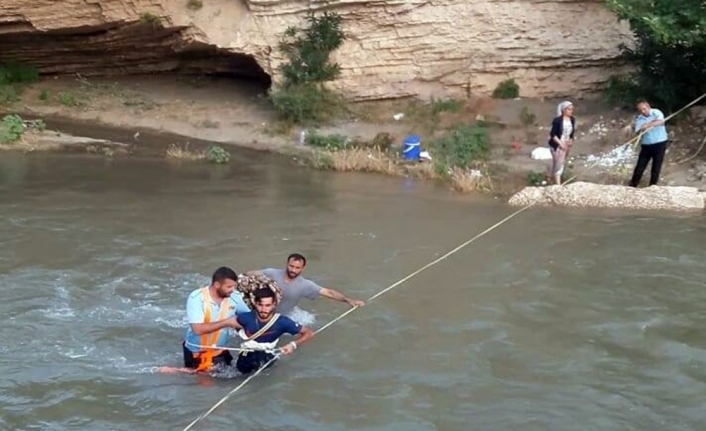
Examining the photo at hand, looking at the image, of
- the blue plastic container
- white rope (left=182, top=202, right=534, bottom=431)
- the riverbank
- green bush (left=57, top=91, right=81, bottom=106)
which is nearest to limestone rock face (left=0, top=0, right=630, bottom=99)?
the riverbank

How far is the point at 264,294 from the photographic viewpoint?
24.8 ft

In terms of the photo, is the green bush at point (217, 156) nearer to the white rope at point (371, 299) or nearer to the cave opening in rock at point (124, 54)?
the cave opening in rock at point (124, 54)

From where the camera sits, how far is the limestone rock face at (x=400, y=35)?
63.1ft

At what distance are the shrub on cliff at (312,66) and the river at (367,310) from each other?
4701 millimetres

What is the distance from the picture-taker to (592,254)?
1169 centimetres

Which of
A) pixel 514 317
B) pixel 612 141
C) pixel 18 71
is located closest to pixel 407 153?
pixel 612 141

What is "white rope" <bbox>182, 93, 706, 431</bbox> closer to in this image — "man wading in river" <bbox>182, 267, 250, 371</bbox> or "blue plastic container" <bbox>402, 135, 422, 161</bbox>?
"man wading in river" <bbox>182, 267, 250, 371</bbox>

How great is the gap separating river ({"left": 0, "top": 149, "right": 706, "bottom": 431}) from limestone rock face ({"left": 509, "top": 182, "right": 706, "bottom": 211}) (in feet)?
1.17

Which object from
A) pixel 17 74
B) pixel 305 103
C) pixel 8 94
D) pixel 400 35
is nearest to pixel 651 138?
pixel 400 35

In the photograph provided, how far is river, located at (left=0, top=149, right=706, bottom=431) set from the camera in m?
7.50

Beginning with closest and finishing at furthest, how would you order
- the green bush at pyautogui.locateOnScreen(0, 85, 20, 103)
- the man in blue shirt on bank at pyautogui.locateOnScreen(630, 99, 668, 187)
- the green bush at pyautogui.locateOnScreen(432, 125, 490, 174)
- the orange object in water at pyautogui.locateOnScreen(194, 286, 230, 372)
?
the orange object in water at pyautogui.locateOnScreen(194, 286, 230, 372) < the man in blue shirt on bank at pyautogui.locateOnScreen(630, 99, 668, 187) < the green bush at pyautogui.locateOnScreen(432, 125, 490, 174) < the green bush at pyautogui.locateOnScreen(0, 85, 20, 103)

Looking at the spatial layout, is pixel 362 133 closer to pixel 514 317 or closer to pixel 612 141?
pixel 612 141

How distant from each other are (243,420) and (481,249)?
5235 mm

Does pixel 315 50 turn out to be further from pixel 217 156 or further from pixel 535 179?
pixel 535 179
